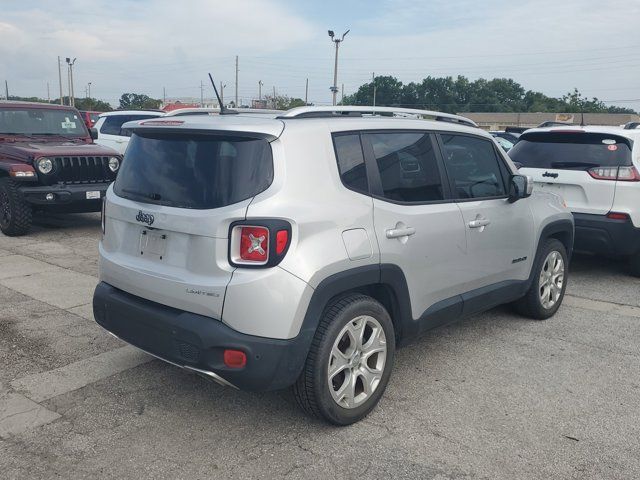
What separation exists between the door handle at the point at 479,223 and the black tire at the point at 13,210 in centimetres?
680

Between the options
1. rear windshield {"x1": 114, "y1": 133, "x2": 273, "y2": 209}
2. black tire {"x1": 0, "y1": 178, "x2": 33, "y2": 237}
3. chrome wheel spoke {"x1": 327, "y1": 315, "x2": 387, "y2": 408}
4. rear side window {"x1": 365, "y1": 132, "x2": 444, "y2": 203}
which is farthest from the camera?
black tire {"x1": 0, "y1": 178, "x2": 33, "y2": 237}

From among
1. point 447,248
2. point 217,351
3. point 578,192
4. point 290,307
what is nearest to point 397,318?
point 447,248

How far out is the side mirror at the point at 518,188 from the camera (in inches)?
187

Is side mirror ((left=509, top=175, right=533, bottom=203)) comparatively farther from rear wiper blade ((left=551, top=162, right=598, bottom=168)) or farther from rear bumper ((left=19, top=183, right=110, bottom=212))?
rear bumper ((left=19, top=183, right=110, bottom=212))

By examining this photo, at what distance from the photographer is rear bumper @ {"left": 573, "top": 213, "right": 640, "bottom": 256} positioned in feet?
21.2

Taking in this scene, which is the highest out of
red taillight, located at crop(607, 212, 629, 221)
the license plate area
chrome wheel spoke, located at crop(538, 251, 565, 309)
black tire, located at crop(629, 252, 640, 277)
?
the license plate area

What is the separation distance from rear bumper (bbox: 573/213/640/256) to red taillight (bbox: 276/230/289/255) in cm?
465

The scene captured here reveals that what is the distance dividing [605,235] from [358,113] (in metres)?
3.83

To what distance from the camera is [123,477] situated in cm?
297

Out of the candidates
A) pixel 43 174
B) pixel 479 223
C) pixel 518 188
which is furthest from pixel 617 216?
pixel 43 174

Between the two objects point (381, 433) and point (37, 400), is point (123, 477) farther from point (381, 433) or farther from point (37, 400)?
point (381, 433)

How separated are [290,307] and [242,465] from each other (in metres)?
0.85

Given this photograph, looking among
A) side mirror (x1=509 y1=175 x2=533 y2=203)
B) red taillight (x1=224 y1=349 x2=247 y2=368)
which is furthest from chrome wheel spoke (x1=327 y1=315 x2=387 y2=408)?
side mirror (x1=509 y1=175 x2=533 y2=203)

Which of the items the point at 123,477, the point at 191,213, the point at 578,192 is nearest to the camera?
the point at 123,477
